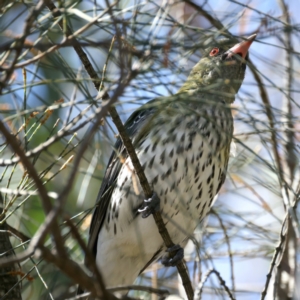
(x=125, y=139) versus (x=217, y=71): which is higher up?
(x=217, y=71)

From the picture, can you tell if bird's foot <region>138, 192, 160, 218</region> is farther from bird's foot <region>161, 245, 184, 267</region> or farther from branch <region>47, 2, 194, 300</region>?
bird's foot <region>161, 245, 184, 267</region>

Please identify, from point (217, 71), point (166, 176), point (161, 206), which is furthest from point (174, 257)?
point (217, 71)

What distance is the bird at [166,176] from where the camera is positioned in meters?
3.16

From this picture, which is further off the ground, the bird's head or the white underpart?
the bird's head

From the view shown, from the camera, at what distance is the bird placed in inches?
124

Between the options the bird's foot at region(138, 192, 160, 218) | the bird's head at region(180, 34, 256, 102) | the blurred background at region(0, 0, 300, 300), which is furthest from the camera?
the bird's head at region(180, 34, 256, 102)

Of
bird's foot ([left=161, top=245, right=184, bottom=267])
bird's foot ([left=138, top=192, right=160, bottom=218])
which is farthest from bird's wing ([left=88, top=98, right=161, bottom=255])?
bird's foot ([left=161, top=245, right=184, bottom=267])

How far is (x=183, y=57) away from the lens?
210 cm

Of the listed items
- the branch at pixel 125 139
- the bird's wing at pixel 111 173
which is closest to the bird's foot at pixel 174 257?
the branch at pixel 125 139

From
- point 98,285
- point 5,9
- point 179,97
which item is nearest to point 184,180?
point 179,97

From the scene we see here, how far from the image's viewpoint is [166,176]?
3174mm

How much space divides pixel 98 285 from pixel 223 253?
2636mm

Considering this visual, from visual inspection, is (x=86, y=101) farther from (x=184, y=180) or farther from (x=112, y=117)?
(x=184, y=180)

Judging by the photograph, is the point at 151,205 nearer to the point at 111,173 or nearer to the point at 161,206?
the point at 161,206
